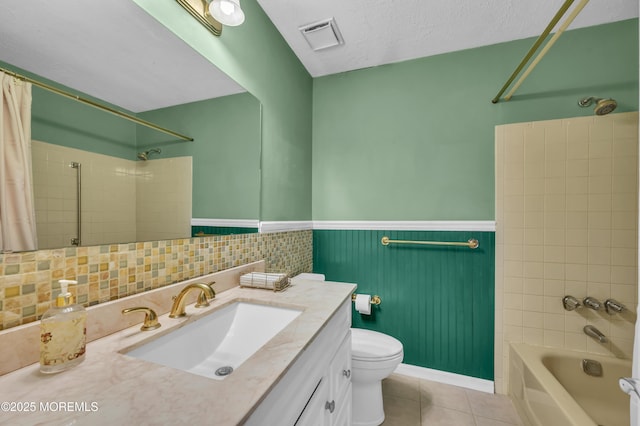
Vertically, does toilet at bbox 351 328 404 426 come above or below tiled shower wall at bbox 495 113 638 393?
below

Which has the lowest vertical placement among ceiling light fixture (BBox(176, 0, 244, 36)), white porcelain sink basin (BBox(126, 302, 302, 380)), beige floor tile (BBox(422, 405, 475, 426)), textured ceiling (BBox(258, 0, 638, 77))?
beige floor tile (BBox(422, 405, 475, 426))

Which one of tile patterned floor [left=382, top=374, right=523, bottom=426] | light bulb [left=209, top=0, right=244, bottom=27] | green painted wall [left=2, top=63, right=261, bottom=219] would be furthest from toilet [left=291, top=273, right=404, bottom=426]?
light bulb [left=209, top=0, right=244, bottom=27]

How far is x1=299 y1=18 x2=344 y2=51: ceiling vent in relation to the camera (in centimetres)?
159

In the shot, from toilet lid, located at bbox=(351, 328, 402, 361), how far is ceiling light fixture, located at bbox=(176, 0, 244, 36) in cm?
175

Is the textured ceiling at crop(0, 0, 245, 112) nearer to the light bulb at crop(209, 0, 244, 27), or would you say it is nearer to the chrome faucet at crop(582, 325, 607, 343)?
the light bulb at crop(209, 0, 244, 27)

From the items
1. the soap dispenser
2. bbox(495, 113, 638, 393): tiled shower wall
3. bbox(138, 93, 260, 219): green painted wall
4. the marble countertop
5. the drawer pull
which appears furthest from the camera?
bbox(495, 113, 638, 393): tiled shower wall

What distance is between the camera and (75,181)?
67 cm

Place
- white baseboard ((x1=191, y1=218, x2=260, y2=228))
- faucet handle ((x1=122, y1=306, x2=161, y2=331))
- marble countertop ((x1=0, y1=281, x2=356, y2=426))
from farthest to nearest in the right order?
white baseboard ((x1=191, y1=218, x2=260, y2=228)), faucet handle ((x1=122, y1=306, x2=161, y2=331)), marble countertop ((x1=0, y1=281, x2=356, y2=426))

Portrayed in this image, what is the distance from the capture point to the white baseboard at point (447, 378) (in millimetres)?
1695

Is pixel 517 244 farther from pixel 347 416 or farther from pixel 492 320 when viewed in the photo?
pixel 347 416

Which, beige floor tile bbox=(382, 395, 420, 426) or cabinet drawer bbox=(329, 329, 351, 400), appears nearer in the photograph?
cabinet drawer bbox=(329, 329, 351, 400)

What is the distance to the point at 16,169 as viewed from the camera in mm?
570

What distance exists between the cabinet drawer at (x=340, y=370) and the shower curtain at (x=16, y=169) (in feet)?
3.14

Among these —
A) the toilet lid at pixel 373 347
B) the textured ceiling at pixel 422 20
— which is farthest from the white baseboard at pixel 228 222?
the textured ceiling at pixel 422 20
